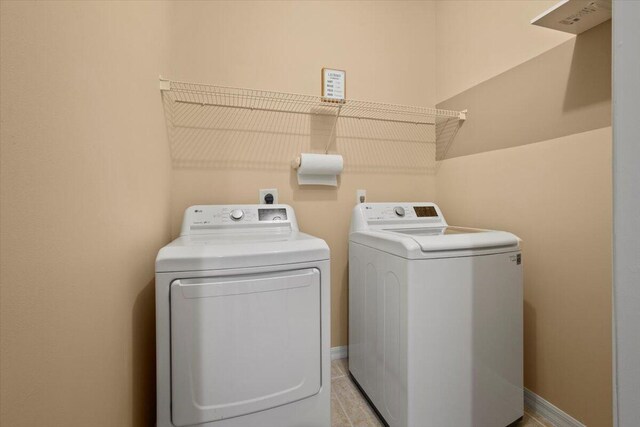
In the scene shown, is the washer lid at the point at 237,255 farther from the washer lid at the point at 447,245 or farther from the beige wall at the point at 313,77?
the beige wall at the point at 313,77

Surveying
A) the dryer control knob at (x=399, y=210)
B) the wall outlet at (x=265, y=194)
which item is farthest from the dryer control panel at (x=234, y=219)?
the dryer control knob at (x=399, y=210)

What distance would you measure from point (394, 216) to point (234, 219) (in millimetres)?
975

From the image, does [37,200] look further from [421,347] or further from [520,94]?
[520,94]

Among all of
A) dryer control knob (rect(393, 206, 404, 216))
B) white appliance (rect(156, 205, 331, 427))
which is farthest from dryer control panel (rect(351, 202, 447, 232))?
white appliance (rect(156, 205, 331, 427))

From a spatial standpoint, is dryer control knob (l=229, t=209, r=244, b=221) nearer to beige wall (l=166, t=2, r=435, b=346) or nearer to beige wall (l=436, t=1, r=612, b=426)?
beige wall (l=166, t=2, r=435, b=346)

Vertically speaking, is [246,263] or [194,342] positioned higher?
[246,263]

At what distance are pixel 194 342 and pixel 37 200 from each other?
64 centimetres

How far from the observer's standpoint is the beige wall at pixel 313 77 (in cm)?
169

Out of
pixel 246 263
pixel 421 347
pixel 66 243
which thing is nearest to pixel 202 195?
pixel 246 263

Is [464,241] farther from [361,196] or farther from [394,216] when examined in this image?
[361,196]

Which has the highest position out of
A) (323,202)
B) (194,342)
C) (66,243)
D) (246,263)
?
(323,202)

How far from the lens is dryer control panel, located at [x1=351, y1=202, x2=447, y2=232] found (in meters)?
1.72

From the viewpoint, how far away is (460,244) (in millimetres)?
1179

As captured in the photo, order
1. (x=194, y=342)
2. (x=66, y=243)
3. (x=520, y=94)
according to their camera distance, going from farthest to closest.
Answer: (x=520, y=94)
(x=194, y=342)
(x=66, y=243)
